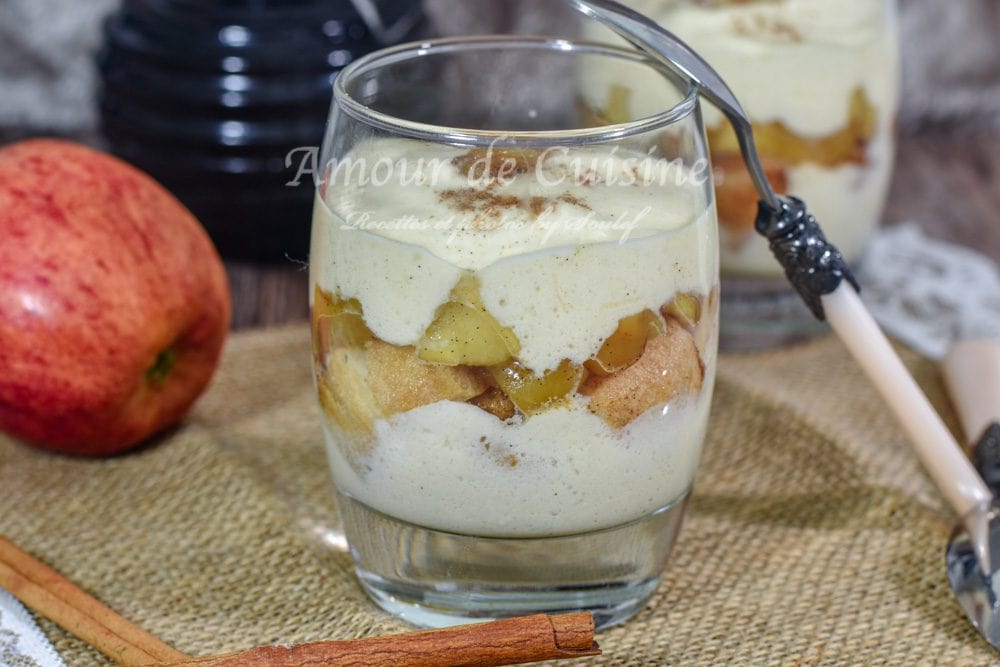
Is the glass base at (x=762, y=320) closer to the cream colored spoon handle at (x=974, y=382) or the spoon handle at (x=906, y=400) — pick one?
the cream colored spoon handle at (x=974, y=382)

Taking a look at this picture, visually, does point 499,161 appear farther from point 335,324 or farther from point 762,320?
point 762,320

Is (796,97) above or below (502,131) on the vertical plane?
below

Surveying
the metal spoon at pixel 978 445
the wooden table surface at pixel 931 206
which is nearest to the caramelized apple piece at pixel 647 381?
the metal spoon at pixel 978 445

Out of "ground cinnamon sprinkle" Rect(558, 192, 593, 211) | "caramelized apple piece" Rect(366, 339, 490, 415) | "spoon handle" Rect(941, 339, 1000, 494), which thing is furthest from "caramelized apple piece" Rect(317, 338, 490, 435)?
"spoon handle" Rect(941, 339, 1000, 494)

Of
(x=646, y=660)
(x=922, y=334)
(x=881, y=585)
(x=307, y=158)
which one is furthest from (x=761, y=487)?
(x=307, y=158)

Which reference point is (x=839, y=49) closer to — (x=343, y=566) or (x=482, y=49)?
(x=482, y=49)

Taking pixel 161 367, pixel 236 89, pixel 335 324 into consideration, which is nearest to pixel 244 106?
pixel 236 89

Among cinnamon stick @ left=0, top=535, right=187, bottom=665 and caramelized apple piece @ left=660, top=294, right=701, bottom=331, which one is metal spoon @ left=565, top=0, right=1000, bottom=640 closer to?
caramelized apple piece @ left=660, top=294, right=701, bottom=331

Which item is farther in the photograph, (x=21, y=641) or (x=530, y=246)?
(x=21, y=641)
